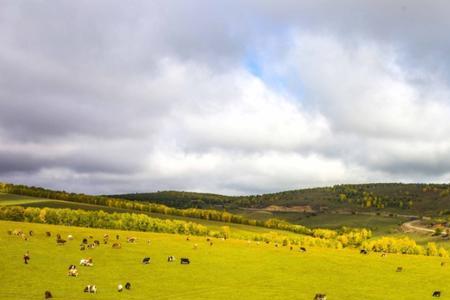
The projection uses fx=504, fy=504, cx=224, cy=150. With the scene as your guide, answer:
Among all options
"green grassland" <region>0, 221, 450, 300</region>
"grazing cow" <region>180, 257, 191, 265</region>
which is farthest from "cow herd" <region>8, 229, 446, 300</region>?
"green grassland" <region>0, 221, 450, 300</region>

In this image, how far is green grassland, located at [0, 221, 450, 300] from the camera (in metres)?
51.7

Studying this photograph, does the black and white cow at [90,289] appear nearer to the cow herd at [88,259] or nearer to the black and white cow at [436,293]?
the cow herd at [88,259]

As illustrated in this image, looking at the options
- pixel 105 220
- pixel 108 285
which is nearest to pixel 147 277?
pixel 108 285

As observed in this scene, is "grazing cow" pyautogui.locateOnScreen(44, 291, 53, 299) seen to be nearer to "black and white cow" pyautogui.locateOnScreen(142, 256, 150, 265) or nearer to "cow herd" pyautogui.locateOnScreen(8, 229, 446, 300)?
"cow herd" pyautogui.locateOnScreen(8, 229, 446, 300)

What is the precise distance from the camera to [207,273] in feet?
219

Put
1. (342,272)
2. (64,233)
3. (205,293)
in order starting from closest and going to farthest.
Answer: (205,293) < (342,272) < (64,233)

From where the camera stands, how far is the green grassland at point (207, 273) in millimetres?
51688

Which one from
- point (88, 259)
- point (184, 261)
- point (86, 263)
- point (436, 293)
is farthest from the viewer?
point (184, 261)

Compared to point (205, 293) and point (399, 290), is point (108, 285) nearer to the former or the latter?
point (205, 293)

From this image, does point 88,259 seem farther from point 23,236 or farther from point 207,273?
point 23,236

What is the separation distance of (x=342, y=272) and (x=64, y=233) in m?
50.4

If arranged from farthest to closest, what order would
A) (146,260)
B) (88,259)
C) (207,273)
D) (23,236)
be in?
(23,236) < (146,260) < (207,273) < (88,259)

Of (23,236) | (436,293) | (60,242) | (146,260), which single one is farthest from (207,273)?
(23,236)

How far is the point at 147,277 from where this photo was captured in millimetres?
59938
